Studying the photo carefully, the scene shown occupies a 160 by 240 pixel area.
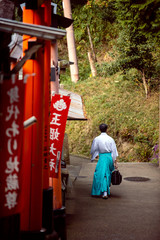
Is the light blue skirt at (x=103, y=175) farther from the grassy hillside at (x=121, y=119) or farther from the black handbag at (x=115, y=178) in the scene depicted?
the grassy hillside at (x=121, y=119)

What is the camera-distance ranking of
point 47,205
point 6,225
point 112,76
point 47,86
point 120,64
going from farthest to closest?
point 112,76 < point 120,64 < point 47,86 < point 47,205 < point 6,225

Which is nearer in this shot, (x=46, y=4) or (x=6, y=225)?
(x=6, y=225)

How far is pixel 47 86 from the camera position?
5.39 m

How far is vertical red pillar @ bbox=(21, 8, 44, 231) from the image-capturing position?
452 centimetres

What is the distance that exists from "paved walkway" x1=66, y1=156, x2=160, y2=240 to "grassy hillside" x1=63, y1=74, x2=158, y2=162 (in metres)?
5.76

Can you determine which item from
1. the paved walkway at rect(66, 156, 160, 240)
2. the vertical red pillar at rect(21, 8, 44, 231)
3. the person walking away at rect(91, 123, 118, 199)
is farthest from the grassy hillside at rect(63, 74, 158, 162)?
the vertical red pillar at rect(21, 8, 44, 231)

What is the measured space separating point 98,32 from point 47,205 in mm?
25551

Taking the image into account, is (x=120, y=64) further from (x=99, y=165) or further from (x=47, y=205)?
(x=47, y=205)

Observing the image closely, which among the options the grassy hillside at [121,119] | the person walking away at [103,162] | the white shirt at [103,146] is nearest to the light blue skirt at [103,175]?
the person walking away at [103,162]

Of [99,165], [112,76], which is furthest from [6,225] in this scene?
[112,76]

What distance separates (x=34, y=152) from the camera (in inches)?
183

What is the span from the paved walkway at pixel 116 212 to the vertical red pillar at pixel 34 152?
184 centimetres

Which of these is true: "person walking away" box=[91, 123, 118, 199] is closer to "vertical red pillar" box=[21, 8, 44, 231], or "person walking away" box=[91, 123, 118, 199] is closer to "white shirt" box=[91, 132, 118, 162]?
"white shirt" box=[91, 132, 118, 162]

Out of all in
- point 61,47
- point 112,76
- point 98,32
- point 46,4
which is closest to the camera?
point 46,4
